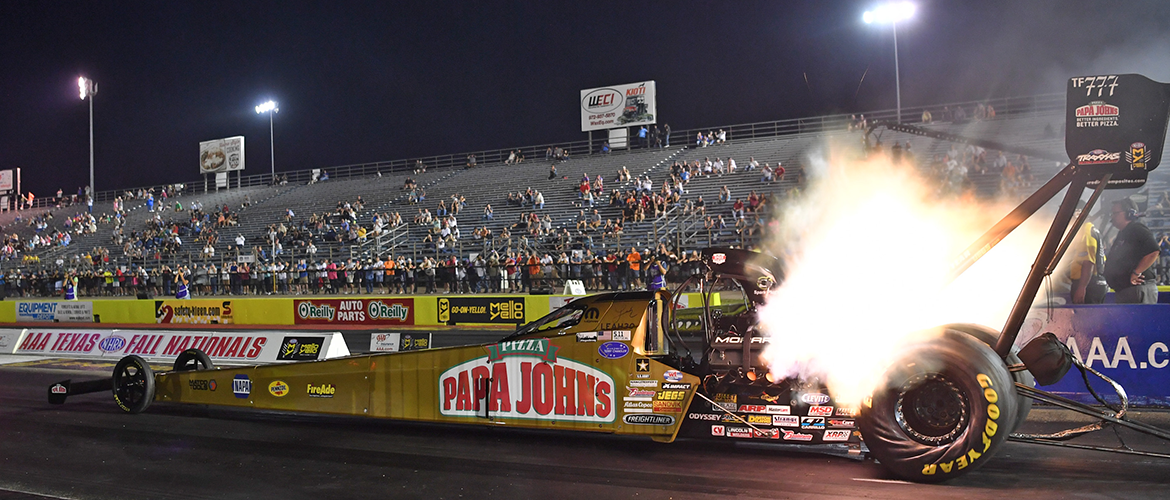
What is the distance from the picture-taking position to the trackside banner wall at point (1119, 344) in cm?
803

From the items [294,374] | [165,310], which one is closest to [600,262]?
[165,310]

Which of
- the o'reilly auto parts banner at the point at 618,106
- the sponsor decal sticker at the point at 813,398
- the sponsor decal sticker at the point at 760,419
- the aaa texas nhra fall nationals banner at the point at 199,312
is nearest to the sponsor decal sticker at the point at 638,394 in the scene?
the sponsor decal sticker at the point at 760,419

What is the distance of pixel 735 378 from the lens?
21.7 feet

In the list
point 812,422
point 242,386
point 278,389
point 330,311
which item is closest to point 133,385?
point 242,386

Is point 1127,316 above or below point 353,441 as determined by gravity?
above

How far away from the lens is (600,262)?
23.2 m

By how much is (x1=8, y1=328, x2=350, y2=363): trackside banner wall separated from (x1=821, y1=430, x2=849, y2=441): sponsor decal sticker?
29.1 ft

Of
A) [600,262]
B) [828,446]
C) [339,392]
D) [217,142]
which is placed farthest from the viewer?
[217,142]

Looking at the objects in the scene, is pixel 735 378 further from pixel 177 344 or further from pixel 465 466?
pixel 177 344

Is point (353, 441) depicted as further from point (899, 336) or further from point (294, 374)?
point (899, 336)

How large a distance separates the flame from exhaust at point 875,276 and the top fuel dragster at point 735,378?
154 millimetres

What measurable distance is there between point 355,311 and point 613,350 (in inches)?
581

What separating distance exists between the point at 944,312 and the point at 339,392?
587cm

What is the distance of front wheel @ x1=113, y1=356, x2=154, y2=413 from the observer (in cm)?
915
